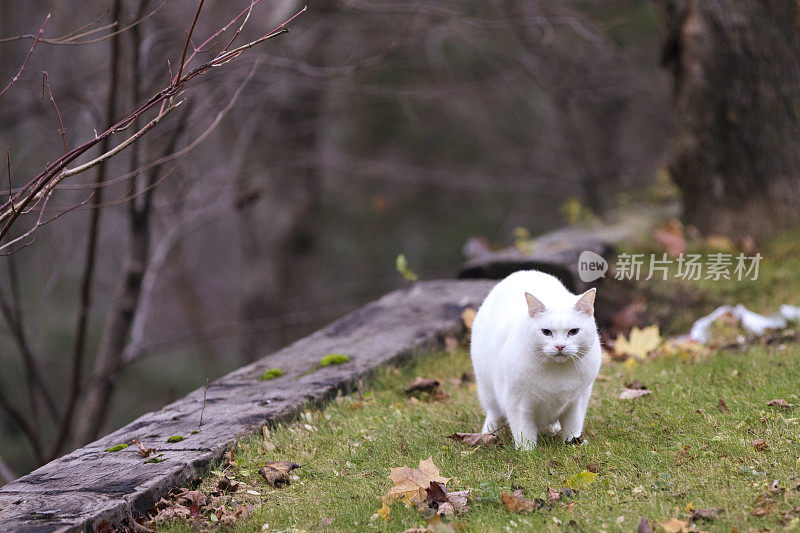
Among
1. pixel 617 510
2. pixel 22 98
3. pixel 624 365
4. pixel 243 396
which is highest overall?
pixel 22 98

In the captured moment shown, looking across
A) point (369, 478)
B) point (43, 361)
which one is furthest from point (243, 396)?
point (43, 361)

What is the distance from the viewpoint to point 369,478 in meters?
3.18

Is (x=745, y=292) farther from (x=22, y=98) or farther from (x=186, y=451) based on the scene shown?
(x=22, y=98)

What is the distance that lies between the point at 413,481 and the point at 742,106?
4.73 metres

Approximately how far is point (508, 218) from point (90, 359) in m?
7.35

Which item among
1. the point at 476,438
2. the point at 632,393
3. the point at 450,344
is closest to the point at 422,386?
the point at 450,344

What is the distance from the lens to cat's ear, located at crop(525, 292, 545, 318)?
3096 millimetres

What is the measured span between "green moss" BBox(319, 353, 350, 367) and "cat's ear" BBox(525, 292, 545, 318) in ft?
5.78

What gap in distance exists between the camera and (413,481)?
9.61 ft

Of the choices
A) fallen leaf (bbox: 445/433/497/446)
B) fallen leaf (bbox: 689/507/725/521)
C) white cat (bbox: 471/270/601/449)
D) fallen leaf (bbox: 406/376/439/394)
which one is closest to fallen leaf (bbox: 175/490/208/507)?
fallen leaf (bbox: 445/433/497/446)

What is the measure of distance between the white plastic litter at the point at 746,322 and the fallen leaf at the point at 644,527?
2800mm

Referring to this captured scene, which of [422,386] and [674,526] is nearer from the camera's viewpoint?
[674,526]

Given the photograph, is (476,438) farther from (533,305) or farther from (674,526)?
(674,526)

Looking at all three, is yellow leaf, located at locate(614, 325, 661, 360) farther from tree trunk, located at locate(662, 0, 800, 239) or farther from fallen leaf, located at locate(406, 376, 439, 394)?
tree trunk, located at locate(662, 0, 800, 239)
